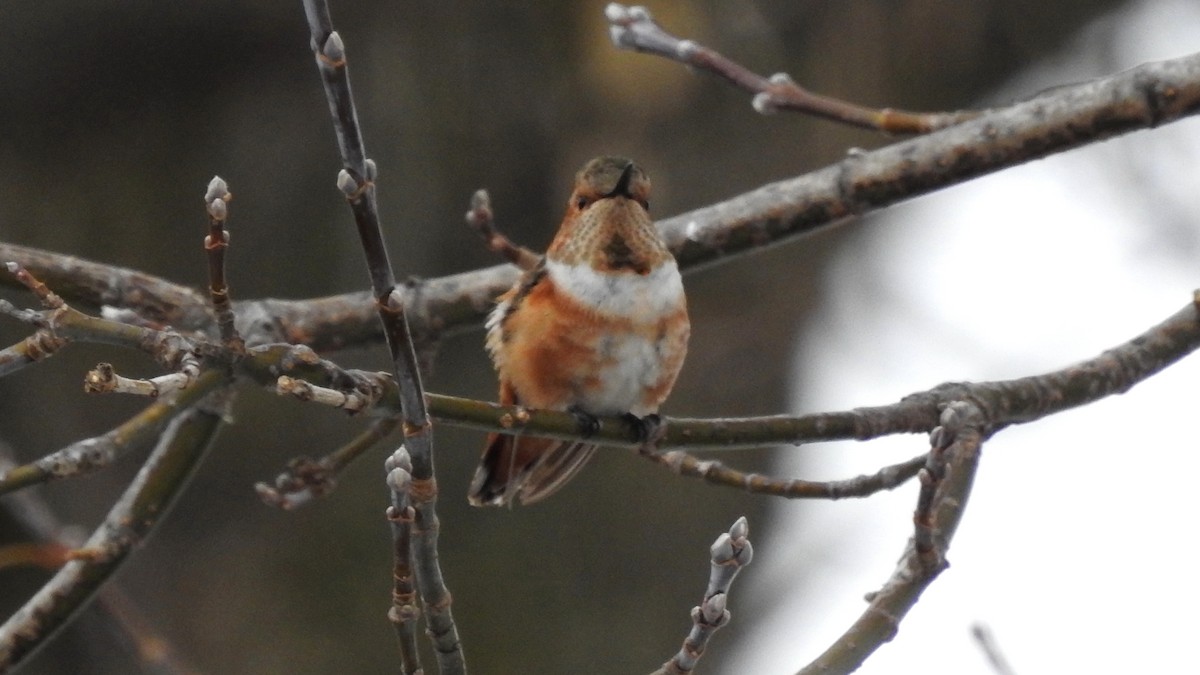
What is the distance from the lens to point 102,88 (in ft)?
14.1

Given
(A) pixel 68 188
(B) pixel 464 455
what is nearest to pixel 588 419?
(B) pixel 464 455

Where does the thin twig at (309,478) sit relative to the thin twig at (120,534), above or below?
above

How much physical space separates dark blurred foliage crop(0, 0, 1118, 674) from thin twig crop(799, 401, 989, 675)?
2514 mm

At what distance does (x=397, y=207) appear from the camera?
4.58m

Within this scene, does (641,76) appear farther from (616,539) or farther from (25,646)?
(25,646)

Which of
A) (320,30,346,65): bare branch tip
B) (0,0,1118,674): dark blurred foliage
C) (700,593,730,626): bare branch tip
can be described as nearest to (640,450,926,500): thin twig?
(700,593,730,626): bare branch tip

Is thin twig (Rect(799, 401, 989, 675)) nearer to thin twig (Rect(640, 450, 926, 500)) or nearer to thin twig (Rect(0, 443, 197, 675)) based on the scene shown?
thin twig (Rect(640, 450, 926, 500))

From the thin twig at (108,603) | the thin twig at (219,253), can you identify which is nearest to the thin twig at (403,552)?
the thin twig at (219,253)

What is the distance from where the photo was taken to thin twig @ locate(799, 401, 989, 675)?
181 centimetres

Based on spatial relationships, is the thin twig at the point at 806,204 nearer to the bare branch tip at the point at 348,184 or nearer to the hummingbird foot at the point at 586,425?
the hummingbird foot at the point at 586,425

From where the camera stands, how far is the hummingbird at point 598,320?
9.20 ft

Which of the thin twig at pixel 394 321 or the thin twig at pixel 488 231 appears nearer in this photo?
the thin twig at pixel 394 321

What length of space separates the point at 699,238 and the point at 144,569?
2.30 metres

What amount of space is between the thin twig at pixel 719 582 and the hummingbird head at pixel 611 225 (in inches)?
50.2
